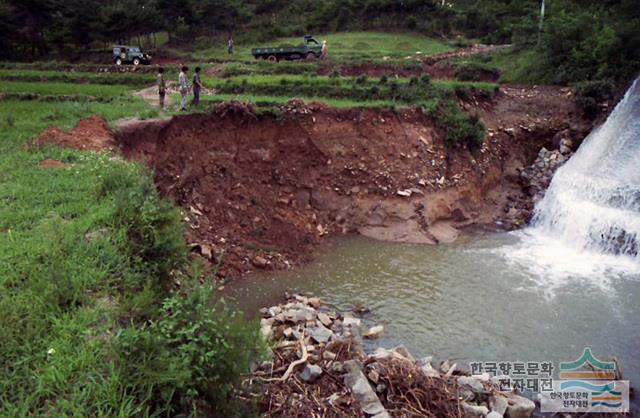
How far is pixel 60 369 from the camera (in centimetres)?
495

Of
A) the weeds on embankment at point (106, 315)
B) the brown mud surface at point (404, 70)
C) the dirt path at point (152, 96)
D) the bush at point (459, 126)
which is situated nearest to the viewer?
the weeds on embankment at point (106, 315)

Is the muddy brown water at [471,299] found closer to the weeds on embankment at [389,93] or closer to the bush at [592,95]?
the weeds on embankment at [389,93]

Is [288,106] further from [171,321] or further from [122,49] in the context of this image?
[122,49]

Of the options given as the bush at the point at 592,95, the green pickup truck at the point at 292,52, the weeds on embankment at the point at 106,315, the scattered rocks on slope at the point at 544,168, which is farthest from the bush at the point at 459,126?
the green pickup truck at the point at 292,52

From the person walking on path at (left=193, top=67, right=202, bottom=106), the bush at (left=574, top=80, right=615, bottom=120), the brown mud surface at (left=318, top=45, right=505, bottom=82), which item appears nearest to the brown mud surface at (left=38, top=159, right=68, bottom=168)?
the person walking on path at (left=193, top=67, right=202, bottom=106)

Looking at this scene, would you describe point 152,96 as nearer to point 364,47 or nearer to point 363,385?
point 363,385

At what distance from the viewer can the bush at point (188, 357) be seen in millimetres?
4902

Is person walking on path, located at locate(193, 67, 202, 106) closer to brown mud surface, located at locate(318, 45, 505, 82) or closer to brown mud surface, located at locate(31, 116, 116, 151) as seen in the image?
brown mud surface, located at locate(31, 116, 116, 151)

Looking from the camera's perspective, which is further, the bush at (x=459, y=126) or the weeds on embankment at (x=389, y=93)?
the weeds on embankment at (x=389, y=93)

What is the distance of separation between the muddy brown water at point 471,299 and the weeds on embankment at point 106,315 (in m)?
4.25

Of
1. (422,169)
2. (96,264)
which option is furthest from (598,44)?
(96,264)

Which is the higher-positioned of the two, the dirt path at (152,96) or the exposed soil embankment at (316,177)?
the dirt path at (152,96)

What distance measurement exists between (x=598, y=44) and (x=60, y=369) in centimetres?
2327

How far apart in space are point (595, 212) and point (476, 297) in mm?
5950
